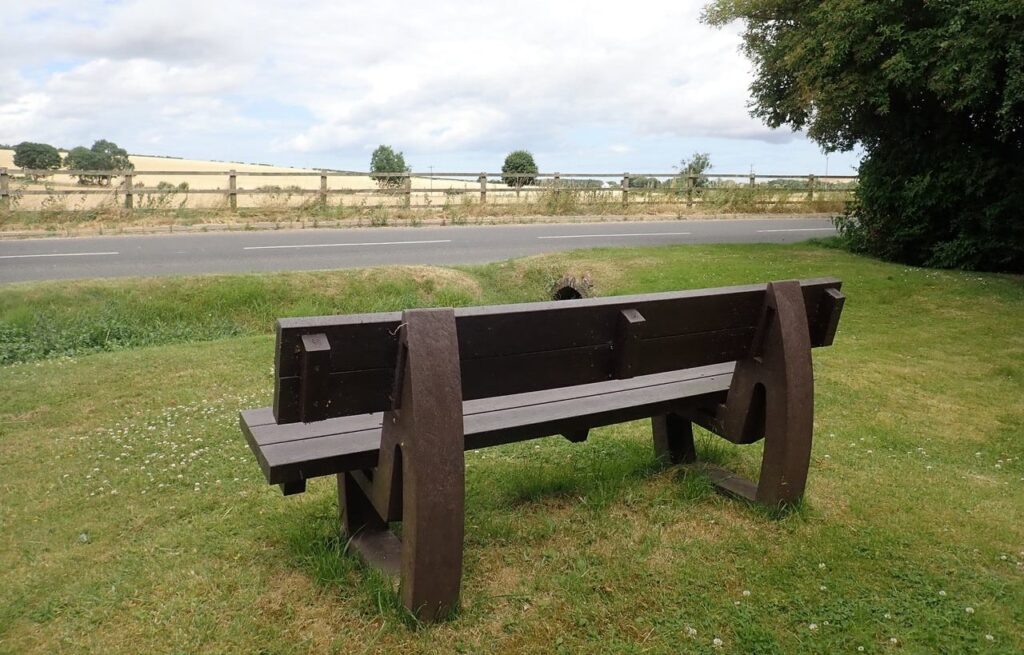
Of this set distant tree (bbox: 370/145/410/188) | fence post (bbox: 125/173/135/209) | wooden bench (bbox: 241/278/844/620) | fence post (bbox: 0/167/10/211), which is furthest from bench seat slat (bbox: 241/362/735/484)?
distant tree (bbox: 370/145/410/188)

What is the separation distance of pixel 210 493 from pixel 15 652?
57.6 inches

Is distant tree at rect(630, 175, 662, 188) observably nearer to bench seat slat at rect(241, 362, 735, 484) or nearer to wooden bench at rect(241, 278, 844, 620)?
wooden bench at rect(241, 278, 844, 620)

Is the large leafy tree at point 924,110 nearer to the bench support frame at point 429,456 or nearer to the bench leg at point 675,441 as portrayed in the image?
the bench leg at point 675,441

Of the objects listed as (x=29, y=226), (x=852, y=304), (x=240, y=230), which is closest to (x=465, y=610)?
(x=852, y=304)

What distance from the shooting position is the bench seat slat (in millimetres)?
2979

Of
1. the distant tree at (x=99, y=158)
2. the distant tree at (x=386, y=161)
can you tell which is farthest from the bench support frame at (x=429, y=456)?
the distant tree at (x=386, y=161)

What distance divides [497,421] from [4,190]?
20.7 metres

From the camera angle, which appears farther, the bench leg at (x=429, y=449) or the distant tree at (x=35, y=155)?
the distant tree at (x=35, y=155)

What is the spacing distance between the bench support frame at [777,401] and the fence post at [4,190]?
20.5 metres

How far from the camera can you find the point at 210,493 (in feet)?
13.8

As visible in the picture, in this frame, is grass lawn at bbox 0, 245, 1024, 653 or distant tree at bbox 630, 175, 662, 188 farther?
distant tree at bbox 630, 175, 662, 188

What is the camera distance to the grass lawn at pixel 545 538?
9.35 ft

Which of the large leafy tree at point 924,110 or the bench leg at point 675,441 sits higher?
the large leafy tree at point 924,110

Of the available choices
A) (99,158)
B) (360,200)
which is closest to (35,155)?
(99,158)
